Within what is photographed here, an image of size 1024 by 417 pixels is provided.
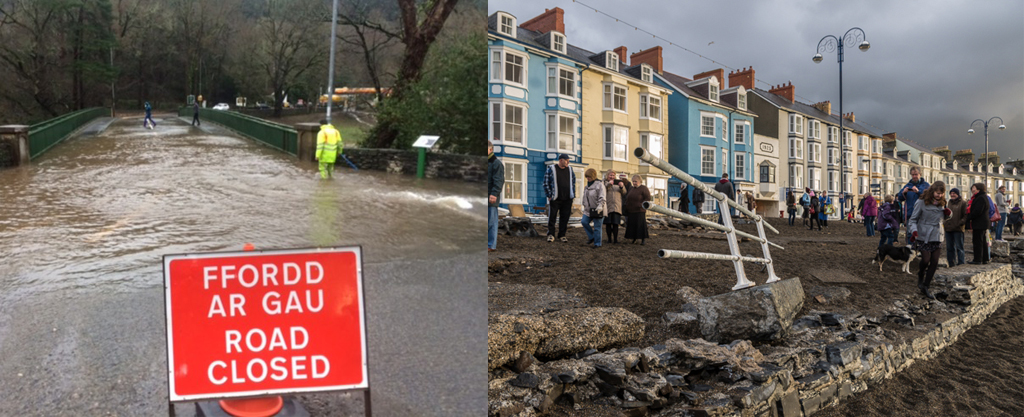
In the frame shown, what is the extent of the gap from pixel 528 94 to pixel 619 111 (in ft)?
4.84

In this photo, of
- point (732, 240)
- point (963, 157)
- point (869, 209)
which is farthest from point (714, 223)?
point (869, 209)

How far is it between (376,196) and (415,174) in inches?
10.7

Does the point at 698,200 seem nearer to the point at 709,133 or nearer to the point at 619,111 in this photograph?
the point at 709,133

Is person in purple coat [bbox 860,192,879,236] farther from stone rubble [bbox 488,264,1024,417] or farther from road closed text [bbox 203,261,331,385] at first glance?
road closed text [bbox 203,261,331,385]

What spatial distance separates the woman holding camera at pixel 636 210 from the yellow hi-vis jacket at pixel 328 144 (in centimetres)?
294

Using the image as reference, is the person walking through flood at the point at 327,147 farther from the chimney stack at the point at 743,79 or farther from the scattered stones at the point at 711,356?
the chimney stack at the point at 743,79

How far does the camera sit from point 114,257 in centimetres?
263

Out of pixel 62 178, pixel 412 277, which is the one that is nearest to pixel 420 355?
pixel 412 277

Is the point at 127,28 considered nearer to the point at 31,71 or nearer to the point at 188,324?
the point at 31,71

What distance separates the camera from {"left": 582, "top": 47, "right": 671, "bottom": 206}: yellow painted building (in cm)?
314

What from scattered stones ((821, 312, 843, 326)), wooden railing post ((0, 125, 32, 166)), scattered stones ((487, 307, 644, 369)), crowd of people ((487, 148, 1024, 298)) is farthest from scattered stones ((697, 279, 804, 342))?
wooden railing post ((0, 125, 32, 166))

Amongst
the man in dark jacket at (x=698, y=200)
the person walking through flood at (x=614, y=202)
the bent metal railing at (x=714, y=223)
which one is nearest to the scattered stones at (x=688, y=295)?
the bent metal railing at (x=714, y=223)

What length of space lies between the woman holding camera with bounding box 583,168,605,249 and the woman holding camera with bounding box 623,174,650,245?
1.51 feet

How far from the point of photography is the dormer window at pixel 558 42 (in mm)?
2648
